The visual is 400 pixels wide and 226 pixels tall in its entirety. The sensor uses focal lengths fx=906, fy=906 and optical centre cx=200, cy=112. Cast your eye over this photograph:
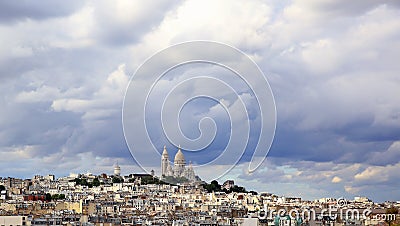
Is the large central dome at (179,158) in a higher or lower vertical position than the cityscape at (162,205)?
higher

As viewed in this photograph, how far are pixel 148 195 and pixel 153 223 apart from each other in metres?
37.5

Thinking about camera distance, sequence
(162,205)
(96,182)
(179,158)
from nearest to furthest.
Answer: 1. (162,205)
2. (179,158)
3. (96,182)

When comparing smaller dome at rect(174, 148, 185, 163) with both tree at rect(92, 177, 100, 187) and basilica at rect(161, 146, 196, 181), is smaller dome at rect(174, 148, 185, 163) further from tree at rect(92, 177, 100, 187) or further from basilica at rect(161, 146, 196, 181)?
tree at rect(92, 177, 100, 187)

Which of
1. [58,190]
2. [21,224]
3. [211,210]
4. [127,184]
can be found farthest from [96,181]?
[21,224]

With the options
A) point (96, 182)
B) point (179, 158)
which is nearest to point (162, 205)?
point (179, 158)

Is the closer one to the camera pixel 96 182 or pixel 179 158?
pixel 179 158

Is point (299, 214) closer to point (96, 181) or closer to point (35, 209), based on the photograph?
point (35, 209)

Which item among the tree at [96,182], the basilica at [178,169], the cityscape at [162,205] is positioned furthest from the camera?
the tree at [96,182]

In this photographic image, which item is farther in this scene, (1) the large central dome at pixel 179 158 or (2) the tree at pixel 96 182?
(2) the tree at pixel 96 182

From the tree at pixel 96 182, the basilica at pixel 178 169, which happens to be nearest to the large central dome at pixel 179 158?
the basilica at pixel 178 169

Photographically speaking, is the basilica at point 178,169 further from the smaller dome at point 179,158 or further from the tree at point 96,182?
the tree at point 96,182

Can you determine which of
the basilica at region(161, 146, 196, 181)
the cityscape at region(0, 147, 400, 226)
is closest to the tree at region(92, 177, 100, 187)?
the cityscape at region(0, 147, 400, 226)

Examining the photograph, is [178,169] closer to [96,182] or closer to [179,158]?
[179,158]

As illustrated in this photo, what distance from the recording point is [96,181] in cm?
9206
